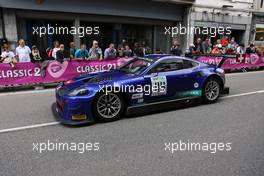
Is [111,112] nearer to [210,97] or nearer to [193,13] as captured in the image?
[210,97]

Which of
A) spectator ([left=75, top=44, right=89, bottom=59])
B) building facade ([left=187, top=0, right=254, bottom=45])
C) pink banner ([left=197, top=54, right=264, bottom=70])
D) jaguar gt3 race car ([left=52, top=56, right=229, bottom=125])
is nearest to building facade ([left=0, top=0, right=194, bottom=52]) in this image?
building facade ([left=187, top=0, right=254, bottom=45])

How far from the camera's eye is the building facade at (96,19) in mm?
12448

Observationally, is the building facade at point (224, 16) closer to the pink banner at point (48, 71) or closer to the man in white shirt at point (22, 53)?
the pink banner at point (48, 71)

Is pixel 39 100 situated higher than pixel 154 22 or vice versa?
pixel 154 22

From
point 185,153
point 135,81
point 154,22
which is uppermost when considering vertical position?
point 154,22

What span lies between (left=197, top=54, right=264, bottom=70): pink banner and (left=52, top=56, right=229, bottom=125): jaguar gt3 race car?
21.3 ft

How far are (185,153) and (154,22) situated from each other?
14525mm

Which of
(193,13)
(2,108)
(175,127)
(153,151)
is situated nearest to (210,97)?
(175,127)

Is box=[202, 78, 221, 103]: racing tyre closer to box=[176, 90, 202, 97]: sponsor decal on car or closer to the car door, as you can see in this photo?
box=[176, 90, 202, 97]: sponsor decal on car

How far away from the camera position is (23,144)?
4113 millimetres

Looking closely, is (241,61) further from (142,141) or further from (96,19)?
(142,141)

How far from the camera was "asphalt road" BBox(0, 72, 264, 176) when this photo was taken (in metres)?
3.32

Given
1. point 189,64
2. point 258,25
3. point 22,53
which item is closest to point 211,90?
point 189,64

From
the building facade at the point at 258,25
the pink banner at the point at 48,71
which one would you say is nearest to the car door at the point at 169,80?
the pink banner at the point at 48,71
